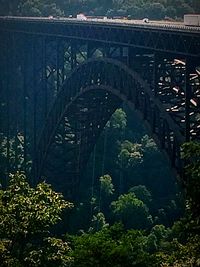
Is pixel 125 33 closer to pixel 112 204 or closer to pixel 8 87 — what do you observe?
pixel 8 87

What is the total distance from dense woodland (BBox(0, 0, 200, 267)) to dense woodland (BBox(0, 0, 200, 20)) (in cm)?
11

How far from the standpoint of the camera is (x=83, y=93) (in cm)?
3381

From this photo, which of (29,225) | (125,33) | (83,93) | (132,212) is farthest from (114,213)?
(29,225)

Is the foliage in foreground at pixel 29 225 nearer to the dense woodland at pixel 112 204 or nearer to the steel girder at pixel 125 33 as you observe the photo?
the dense woodland at pixel 112 204

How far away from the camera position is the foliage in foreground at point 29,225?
17500 millimetres

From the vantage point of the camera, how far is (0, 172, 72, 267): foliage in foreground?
57.4 ft

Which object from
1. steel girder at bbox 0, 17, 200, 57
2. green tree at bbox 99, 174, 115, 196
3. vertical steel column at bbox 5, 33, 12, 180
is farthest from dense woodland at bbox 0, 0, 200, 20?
steel girder at bbox 0, 17, 200, 57

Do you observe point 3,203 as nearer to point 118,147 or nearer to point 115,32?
point 115,32

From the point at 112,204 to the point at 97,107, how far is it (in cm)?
1352

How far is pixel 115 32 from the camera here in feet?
92.5

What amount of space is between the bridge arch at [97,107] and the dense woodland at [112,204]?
46.9 inches

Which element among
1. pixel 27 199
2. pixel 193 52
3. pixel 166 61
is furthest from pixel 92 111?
pixel 27 199

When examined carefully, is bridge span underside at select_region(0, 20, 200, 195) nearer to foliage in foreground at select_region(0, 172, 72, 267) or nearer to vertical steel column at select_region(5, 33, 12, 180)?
vertical steel column at select_region(5, 33, 12, 180)

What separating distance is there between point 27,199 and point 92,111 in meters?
18.9
